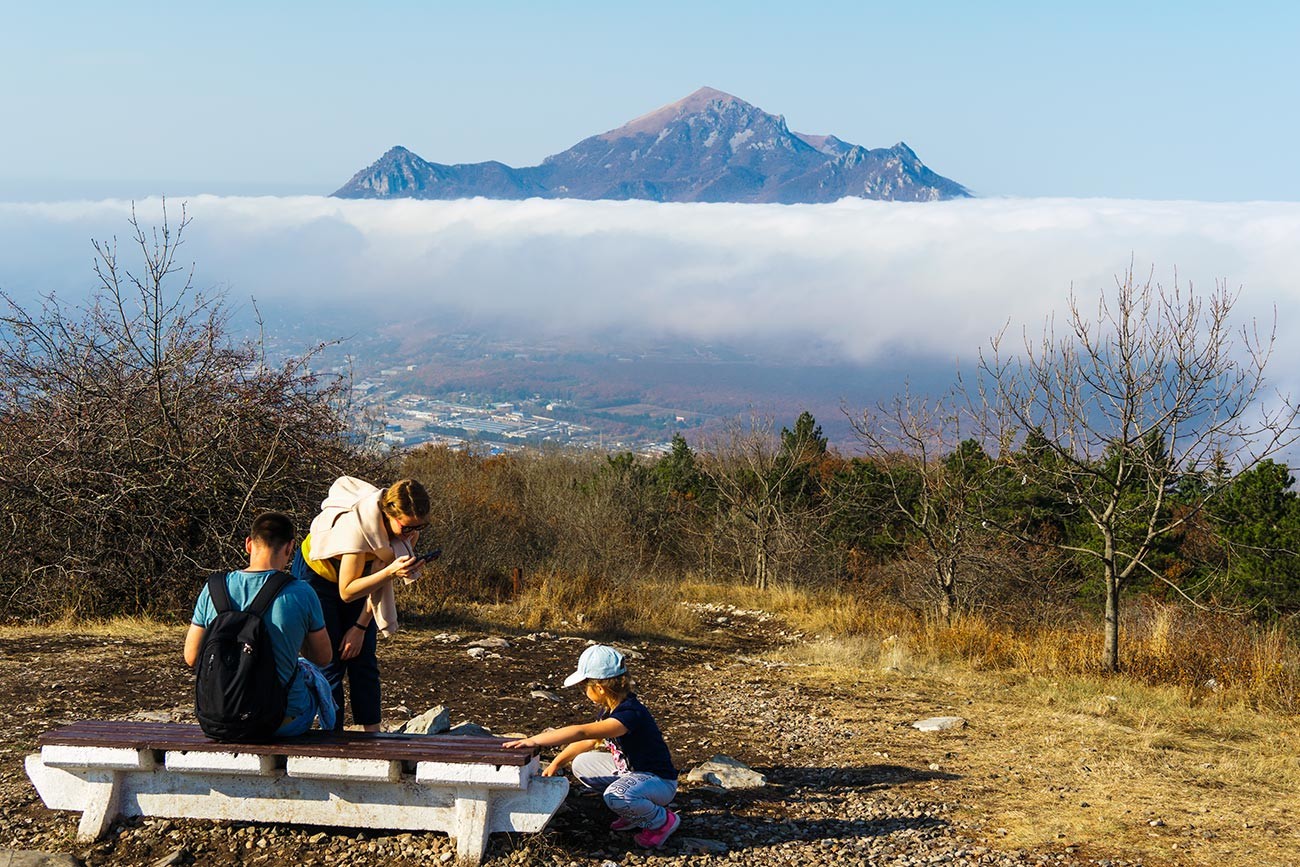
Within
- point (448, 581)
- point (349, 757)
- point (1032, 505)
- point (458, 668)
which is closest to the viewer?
point (349, 757)

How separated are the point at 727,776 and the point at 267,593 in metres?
2.80

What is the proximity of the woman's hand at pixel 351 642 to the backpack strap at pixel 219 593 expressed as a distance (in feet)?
3.35

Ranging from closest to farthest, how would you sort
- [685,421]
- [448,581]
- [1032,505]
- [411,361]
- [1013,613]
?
[448,581]
[1013,613]
[1032,505]
[685,421]
[411,361]

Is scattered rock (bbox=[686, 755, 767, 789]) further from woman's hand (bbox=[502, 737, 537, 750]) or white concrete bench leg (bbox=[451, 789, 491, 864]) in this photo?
white concrete bench leg (bbox=[451, 789, 491, 864])

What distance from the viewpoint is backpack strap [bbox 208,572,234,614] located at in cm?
481

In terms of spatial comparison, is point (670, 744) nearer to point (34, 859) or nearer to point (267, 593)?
point (267, 593)

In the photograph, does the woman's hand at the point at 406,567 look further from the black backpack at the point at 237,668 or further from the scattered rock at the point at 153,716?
the scattered rock at the point at 153,716

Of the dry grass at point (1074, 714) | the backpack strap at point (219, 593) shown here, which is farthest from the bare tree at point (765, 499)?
the backpack strap at point (219, 593)

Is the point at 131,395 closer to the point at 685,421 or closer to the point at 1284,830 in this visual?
the point at 1284,830

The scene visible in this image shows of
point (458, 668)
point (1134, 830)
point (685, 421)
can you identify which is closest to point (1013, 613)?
point (458, 668)

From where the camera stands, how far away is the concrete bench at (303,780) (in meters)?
4.83

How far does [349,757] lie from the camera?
482cm

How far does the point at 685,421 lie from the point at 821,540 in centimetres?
9037

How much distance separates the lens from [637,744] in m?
5.44
